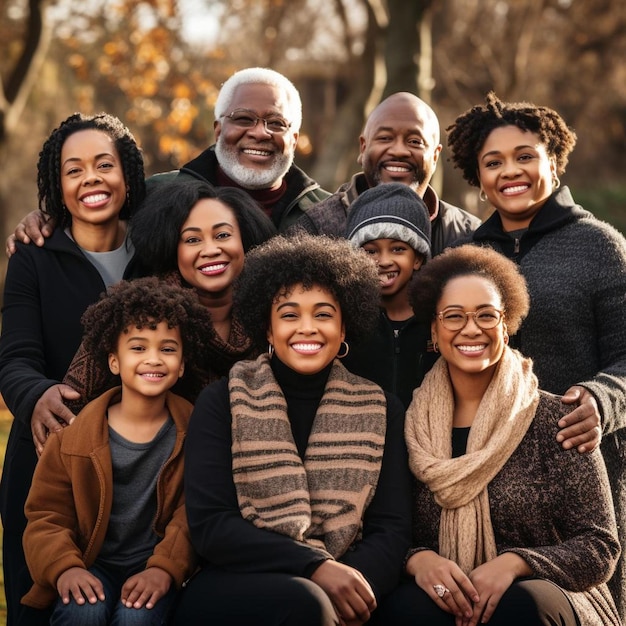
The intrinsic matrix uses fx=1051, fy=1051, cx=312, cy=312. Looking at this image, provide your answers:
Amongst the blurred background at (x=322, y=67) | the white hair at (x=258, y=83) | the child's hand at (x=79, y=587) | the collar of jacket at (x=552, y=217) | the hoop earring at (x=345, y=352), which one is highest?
the blurred background at (x=322, y=67)

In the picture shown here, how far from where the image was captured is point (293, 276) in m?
4.25

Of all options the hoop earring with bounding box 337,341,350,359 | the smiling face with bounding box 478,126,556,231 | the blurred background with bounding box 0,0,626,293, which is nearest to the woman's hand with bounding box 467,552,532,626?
the hoop earring with bounding box 337,341,350,359

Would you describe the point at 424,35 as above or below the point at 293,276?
above

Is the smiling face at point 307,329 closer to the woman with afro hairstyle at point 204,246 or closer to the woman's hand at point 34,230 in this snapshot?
the woman with afro hairstyle at point 204,246

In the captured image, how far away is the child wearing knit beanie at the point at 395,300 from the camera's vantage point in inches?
183

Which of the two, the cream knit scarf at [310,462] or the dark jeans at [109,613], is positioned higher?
the cream knit scarf at [310,462]

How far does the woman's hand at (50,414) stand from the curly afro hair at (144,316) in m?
0.21

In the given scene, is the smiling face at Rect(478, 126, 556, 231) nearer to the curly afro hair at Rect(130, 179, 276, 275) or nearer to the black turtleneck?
the curly afro hair at Rect(130, 179, 276, 275)

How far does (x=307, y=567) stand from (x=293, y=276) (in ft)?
3.78

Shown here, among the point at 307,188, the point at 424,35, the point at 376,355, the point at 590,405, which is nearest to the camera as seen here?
the point at 590,405

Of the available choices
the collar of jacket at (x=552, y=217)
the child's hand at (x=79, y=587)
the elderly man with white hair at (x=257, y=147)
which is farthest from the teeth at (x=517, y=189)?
the child's hand at (x=79, y=587)

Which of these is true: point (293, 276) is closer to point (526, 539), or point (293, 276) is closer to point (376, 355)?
point (376, 355)

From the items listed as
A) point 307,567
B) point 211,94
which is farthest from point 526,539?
point 211,94

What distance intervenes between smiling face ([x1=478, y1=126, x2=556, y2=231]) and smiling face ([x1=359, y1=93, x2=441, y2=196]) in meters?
0.77
